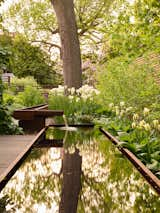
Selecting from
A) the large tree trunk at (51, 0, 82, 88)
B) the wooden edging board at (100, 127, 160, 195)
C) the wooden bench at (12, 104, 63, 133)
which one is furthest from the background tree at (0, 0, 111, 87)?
the wooden edging board at (100, 127, 160, 195)

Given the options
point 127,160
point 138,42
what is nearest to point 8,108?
point 138,42

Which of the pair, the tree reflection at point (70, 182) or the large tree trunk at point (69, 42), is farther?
the large tree trunk at point (69, 42)

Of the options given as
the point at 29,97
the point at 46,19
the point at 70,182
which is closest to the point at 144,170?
the point at 70,182

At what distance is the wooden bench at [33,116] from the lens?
6590 mm

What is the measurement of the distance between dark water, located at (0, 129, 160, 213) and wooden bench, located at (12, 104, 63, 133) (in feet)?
9.67

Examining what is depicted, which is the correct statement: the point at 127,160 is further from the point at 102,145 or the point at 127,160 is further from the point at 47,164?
the point at 102,145

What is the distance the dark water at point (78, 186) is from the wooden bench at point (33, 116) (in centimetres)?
295

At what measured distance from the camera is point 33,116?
6.63 meters

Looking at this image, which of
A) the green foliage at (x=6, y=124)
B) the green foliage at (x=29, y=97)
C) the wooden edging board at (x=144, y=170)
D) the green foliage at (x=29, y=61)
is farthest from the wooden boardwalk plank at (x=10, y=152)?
the green foliage at (x=29, y=61)

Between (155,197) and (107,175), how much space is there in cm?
68

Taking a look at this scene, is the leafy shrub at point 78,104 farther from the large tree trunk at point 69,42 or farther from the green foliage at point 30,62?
the green foliage at point 30,62

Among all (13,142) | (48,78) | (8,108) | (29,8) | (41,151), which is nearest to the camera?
(41,151)

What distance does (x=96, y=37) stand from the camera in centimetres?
2038

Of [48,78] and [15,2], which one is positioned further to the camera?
[48,78]
